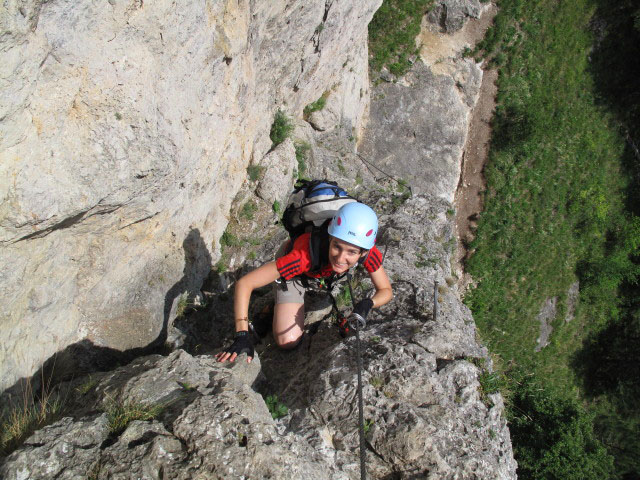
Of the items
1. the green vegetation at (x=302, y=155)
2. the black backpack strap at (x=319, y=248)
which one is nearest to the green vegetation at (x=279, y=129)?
the green vegetation at (x=302, y=155)

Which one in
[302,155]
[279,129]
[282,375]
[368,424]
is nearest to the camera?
[368,424]

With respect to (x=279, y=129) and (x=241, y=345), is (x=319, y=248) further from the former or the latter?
(x=279, y=129)

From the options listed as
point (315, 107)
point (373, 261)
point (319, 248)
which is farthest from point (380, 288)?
point (315, 107)

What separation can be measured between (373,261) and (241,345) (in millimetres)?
2153

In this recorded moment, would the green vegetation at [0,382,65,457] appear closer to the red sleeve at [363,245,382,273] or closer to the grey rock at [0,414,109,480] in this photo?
the grey rock at [0,414,109,480]

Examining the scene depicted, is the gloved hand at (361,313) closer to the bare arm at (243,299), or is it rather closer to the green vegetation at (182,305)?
the bare arm at (243,299)

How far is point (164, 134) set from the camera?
5.98 metres

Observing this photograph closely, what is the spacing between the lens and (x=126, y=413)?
4.06 meters

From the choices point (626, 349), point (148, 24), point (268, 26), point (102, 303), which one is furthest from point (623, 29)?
point (102, 303)

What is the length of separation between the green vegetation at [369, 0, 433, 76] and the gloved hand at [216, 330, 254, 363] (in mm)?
15906

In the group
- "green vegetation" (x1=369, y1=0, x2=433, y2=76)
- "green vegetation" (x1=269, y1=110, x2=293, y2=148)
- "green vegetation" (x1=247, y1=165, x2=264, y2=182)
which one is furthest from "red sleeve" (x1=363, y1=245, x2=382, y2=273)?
"green vegetation" (x1=369, y1=0, x2=433, y2=76)

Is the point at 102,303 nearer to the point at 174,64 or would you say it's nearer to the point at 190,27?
the point at 174,64

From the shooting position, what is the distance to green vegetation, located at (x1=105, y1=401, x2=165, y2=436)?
402 centimetres

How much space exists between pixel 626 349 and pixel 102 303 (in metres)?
22.0
